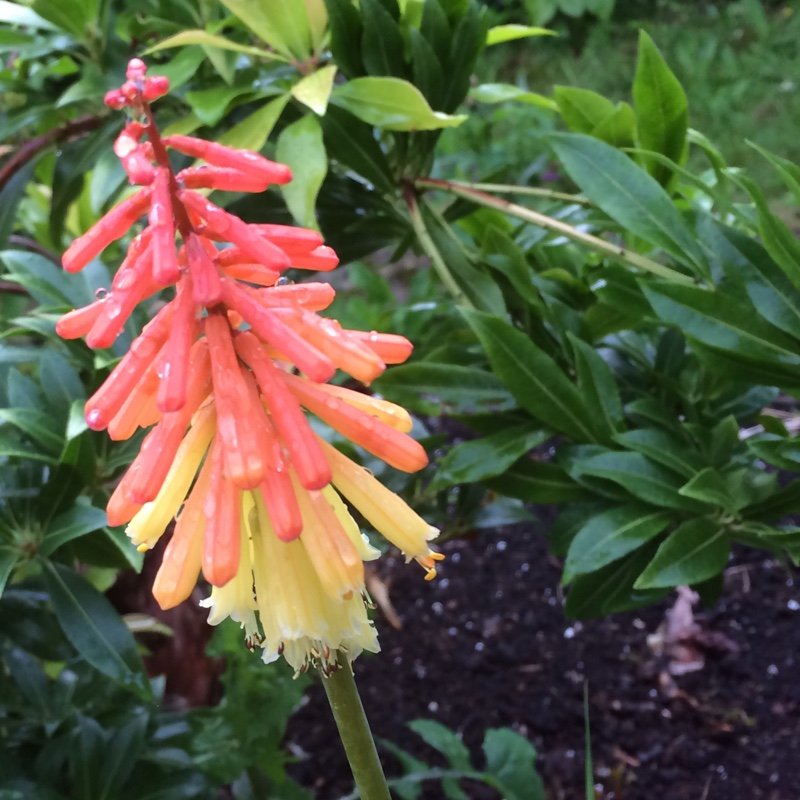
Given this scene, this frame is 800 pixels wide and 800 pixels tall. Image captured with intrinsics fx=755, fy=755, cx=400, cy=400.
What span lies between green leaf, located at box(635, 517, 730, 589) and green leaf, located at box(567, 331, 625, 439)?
0.47 ft

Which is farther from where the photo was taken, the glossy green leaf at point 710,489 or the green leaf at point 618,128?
the green leaf at point 618,128

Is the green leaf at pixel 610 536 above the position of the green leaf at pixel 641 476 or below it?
below

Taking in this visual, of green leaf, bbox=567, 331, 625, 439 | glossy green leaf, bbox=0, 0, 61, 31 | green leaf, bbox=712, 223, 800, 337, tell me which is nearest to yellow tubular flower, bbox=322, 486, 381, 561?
green leaf, bbox=567, 331, 625, 439

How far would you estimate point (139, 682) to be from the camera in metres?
0.79

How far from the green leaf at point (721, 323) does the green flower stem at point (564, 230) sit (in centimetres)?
7

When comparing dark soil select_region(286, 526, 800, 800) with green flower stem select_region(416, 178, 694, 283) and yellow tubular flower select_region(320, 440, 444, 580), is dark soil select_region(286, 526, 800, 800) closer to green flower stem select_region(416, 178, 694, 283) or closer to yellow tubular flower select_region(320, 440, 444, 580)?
green flower stem select_region(416, 178, 694, 283)

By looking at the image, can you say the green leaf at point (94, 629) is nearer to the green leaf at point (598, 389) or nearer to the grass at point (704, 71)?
the green leaf at point (598, 389)

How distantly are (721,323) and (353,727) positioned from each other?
1.94ft

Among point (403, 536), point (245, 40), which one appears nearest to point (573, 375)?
point (403, 536)

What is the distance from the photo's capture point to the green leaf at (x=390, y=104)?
0.88 meters

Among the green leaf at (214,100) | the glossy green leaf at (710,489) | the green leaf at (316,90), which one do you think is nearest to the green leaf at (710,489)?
the glossy green leaf at (710,489)

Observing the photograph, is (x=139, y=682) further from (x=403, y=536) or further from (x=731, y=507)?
(x=731, y=507)

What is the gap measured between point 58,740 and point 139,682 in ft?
0.96

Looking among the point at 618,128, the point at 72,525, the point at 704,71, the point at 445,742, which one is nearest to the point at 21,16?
the point at 72,525
